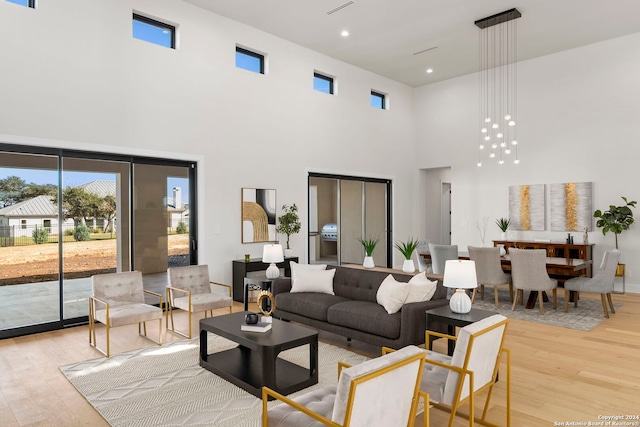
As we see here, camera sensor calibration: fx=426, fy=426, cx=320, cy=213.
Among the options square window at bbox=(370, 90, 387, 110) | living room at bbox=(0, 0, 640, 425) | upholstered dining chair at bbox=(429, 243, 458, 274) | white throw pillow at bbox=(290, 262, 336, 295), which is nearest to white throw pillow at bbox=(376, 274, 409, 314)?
white throw pillow at bbox=(290, 262, 336, 295)

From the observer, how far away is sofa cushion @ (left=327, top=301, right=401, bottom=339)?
161 inches

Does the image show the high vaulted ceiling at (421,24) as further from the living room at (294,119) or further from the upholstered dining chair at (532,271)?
the upholstered dining chair at (532,271)

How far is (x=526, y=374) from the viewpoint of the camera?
3.92 meters

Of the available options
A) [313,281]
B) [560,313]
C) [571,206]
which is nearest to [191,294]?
[313,281]

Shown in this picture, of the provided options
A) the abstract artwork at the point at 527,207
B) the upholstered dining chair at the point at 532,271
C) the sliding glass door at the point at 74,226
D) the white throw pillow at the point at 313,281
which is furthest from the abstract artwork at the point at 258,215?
the abstract artwork at the point at 527,207

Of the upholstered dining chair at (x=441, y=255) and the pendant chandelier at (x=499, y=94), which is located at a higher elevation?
the pendant chandelier at (x=499, y=94)

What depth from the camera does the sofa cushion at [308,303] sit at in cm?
481

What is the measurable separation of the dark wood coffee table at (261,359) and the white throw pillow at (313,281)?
1195 mm

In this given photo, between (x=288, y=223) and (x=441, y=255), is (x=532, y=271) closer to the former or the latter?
(x=441, y=255)

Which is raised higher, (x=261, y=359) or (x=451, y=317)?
(x=451, y=317)

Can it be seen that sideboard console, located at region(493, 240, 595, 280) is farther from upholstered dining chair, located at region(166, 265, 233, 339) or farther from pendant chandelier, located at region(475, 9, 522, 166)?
upholstered dining chair, located at region(166, 265, 233, 339)

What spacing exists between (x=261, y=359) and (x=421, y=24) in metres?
6.31

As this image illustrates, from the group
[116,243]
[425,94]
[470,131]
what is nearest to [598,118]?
[470,131]

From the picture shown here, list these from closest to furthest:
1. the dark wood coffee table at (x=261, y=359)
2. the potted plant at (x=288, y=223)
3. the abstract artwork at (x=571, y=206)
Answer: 1. the dark wood coffee table at (x=261, y=359)
2. the potted plant at (x=288, y=223)
3. the abstract artwork at (x=571, y=206)
